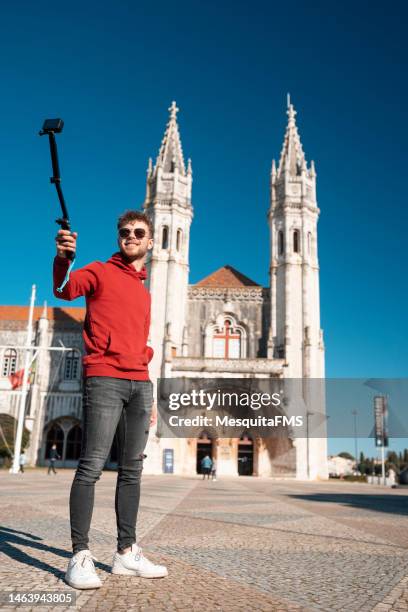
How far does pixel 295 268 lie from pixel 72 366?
17.6 meters

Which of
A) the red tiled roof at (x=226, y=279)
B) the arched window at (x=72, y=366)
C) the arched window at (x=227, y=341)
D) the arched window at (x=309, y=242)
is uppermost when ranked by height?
the arched window at (x=309, y=242)

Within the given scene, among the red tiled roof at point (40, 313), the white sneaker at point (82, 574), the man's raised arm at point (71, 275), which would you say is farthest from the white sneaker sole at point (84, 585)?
the red tiled roof at point (40, 313)

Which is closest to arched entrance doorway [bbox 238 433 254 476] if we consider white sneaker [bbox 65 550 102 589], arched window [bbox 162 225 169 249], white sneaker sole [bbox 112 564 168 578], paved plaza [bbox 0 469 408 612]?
arched window [bbox 162 225 169 249]

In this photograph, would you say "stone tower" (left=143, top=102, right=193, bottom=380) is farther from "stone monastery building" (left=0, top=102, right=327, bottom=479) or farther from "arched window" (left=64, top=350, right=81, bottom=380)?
"arched window" (left=64, top=350, right=81, bottom=380)

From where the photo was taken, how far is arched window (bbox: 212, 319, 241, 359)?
34.6 meters

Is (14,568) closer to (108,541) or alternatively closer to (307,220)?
(108,541)

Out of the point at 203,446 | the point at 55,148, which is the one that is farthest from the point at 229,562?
the point at 203,446

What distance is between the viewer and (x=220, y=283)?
124 ft

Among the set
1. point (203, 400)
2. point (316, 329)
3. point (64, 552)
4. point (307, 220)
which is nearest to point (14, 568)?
point (64, 552)

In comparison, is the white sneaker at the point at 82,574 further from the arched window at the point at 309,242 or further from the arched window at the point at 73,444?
the arched window at the point at 73,444

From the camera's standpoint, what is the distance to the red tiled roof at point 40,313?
40.3 metres

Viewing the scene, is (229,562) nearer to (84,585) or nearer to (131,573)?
(131,573)

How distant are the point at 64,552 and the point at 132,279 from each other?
81.6 inches

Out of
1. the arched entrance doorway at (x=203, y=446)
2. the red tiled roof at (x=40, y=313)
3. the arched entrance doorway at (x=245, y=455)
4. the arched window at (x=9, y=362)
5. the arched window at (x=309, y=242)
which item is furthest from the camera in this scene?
the red tiled roof at (x=40, y=313)
